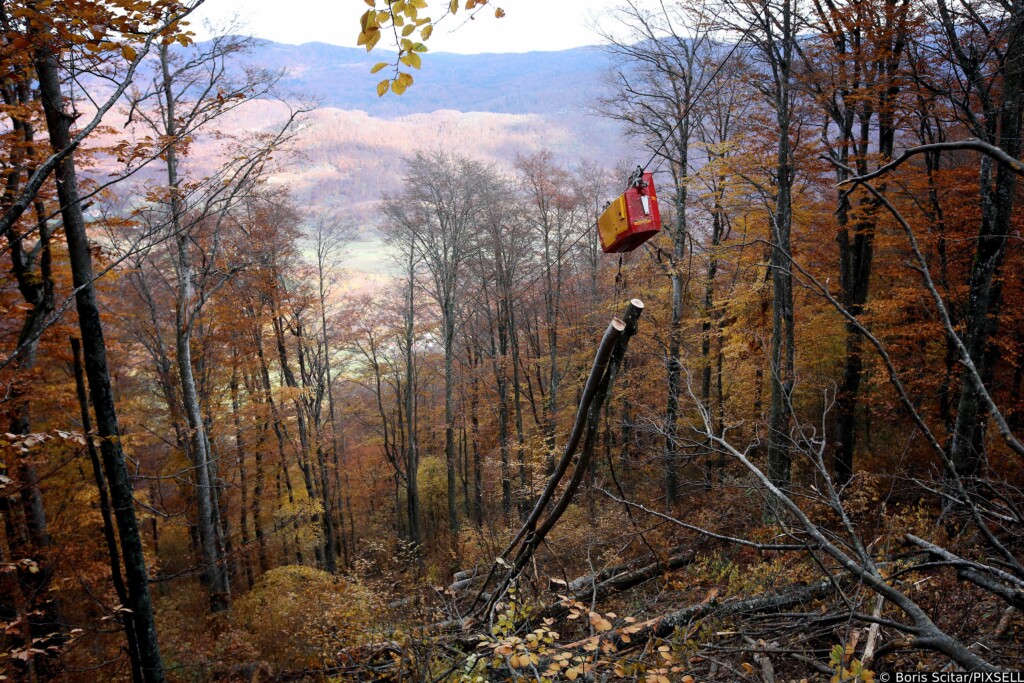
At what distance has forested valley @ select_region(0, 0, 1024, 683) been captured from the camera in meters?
3.17

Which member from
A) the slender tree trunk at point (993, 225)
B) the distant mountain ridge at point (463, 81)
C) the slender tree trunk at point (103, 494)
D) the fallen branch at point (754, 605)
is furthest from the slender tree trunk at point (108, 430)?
the distant mountain ridge at point (463, 81)

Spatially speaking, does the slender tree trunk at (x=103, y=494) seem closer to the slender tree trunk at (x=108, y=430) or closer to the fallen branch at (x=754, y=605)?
the slender tree trunk at (x=108, y=430)

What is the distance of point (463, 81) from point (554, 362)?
16217cm

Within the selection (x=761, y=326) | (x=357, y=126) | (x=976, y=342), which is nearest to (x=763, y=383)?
(x=761, y=326)

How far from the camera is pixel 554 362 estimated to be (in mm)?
16859

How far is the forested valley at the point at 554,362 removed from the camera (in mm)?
3168

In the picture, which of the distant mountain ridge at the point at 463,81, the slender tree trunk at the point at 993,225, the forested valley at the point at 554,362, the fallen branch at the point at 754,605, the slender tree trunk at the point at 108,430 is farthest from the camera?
the distant mountain ridge at the point at 463,81

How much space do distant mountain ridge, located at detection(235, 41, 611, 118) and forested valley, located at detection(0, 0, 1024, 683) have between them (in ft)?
263

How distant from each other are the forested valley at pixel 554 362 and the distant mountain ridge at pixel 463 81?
263ft

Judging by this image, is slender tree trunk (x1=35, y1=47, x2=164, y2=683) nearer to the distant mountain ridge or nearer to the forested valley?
the forested valley

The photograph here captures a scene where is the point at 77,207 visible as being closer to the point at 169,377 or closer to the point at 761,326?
Result: the point at 169,377

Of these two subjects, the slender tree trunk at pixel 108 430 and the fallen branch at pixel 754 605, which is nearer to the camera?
the slender tree trunk at pixel 108 430

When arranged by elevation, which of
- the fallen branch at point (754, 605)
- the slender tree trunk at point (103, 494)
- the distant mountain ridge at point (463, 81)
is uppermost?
the distant mountain ridge at point (463, 81)

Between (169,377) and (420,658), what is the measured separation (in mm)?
13737
